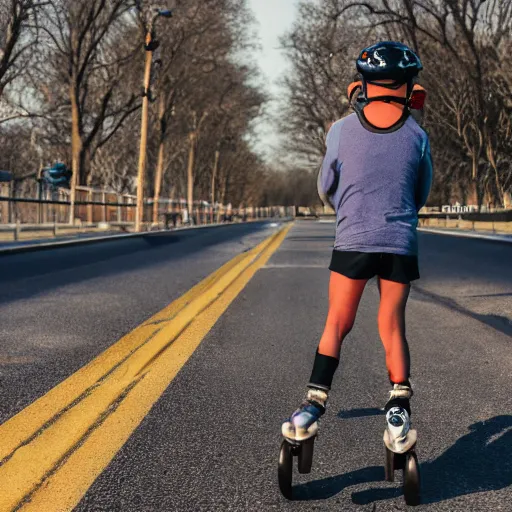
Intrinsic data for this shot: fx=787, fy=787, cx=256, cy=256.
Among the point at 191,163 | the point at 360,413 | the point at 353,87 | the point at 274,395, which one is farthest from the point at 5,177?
the point at 191,163

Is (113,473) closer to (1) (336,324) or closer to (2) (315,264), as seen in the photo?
(1) (336,324)

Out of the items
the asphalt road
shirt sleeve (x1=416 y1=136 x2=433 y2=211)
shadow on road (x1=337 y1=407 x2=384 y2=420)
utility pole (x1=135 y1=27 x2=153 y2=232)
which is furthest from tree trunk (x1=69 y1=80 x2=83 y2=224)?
shirt sleeve (x1=416 y1=136 x2=433 y2=211)

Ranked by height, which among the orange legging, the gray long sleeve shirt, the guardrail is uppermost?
the gray long sleeve shirt

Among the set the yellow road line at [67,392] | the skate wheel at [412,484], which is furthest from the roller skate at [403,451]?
the yellow road line at [67,392]

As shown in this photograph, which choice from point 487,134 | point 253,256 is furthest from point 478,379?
point 487,134

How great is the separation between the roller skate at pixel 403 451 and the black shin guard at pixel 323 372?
0.86 ft

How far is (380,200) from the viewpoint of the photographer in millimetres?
3018

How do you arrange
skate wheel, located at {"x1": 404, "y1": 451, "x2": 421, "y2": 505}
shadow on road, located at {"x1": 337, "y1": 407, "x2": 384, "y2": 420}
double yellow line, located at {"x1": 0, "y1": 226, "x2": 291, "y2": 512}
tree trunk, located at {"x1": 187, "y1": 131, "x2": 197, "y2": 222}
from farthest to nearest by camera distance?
tree trunk, located at {"x1": 187, "y1": 131, "x2": 197, "y2": 222} < shadow on road, located at {"x1": 337, "y1": 407, "x2": 384, "y2": 420} < double yellow line, located at {"x1": 0, "y1": 226, "x2": 291, "y2": 512} < skate wheel, located at {"x1": 404, "y1": 451, "x2": 421, "y2": 505}

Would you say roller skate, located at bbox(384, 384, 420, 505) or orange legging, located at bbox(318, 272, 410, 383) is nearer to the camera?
roller skate, located at bbox(384, 384, 420, 505)

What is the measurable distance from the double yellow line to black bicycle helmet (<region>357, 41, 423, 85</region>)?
73.5 inches

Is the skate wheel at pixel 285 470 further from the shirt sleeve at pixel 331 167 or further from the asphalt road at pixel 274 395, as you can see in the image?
the shirt sleeve at pixel 331 167

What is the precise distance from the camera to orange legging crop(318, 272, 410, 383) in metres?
3.03

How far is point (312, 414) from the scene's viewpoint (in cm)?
287

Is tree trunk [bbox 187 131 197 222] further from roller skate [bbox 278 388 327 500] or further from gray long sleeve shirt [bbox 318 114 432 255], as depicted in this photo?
roller skate [bbox 278 388 327 500]
